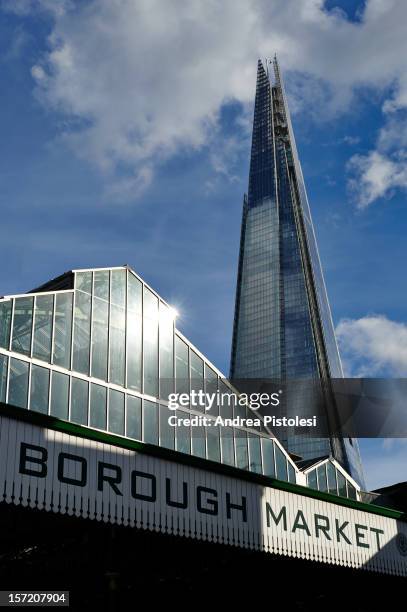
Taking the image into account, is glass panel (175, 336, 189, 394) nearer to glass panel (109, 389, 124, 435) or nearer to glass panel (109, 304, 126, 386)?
glass panel (109, 304, 126, 386)

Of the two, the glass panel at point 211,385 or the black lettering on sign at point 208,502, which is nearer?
the black lettering on sign at point 208,502

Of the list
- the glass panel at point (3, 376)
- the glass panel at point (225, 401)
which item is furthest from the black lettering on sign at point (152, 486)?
the glass panel at point (225, 401)

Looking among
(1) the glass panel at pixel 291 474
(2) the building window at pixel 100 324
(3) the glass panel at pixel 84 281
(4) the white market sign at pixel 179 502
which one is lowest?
(4) the white market sign at pixel 179 502

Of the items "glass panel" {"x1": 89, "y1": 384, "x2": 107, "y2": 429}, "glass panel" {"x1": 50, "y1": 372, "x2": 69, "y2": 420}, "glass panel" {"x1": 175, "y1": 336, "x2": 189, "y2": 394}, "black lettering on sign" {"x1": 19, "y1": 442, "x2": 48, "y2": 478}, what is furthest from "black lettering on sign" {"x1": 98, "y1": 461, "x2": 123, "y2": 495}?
"glass panel" {"x1": 175, "y1": 336, "x2": 189, "y2": 394}

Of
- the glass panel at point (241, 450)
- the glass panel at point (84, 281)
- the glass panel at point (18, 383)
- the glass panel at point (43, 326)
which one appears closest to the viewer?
the glass panel at point (18, 383)

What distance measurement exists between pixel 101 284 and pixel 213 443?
839 cm

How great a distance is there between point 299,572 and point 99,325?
12.4 metres

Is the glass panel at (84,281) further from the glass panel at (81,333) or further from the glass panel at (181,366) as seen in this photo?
the glass panel at (181,366)

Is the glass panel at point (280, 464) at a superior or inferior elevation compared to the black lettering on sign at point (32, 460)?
superior

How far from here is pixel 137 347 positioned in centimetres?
2800

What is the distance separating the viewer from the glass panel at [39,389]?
77.3 ft

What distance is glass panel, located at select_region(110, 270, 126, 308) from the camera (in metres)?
28.5

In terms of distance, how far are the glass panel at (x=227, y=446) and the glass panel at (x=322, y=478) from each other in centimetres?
816

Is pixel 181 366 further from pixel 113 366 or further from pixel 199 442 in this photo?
pixel 113 366
